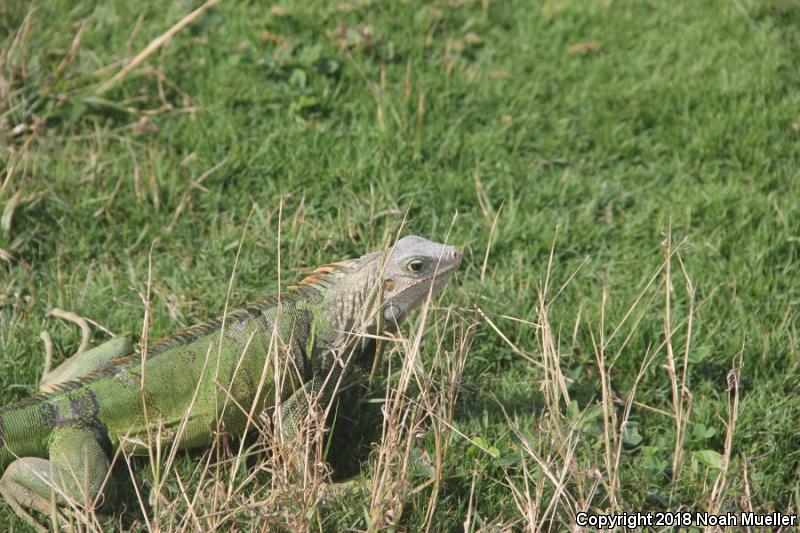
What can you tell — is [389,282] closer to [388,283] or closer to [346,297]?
[388,283]

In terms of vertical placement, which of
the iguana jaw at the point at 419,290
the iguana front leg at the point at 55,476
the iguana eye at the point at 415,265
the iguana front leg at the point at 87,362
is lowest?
the iguana front leg at the point at 55,476

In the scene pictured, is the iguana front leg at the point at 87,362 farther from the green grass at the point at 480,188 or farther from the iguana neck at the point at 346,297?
the iguana neck at the point at 346,297

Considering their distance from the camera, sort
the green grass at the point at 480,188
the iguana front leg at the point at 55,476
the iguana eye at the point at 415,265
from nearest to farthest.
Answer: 1. the iguana front leg at the point at 55,476
2. the iguana eye at the point at 415,265
3. the green grass at the point at 480,188

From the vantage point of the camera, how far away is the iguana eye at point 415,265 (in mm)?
3748

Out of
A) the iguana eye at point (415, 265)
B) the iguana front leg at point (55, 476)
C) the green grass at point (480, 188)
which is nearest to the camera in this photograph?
the iguana front leg at point (55, 476)

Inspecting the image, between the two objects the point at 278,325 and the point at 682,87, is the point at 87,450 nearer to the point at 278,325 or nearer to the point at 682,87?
the point at 278,325

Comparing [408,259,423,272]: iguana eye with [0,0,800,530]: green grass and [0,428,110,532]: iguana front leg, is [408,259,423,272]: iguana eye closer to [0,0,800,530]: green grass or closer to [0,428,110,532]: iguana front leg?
[0,0,800,530]: green grass

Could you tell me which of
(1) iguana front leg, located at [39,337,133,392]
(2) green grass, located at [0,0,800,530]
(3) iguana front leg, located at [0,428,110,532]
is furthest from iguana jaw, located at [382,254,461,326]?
(3) iguana front leg, located at [0,428,110,532]

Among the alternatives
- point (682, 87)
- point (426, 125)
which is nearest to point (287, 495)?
point (426, 125)

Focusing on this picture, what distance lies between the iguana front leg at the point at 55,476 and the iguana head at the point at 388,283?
1.01 metres

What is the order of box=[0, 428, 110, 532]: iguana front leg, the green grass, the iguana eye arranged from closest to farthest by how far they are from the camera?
box=[0, 428, 110, 532]: iguana front leg, the iguana eye, the green grass

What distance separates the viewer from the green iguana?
3.41 meters

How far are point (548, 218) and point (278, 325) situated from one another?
1.83 meters

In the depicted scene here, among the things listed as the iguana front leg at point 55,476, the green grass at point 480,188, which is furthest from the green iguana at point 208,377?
the green grass at point 480,188
